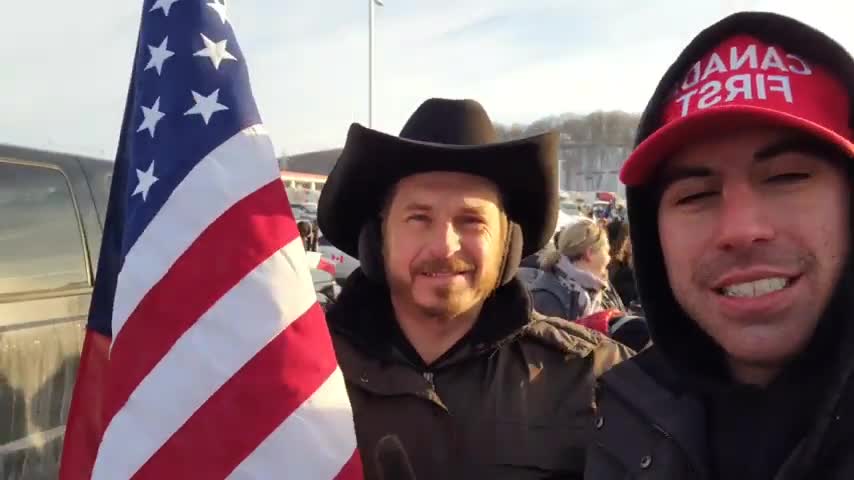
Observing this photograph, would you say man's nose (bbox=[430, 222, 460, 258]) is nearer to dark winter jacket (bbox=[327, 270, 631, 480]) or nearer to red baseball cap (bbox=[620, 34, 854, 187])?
dark winter jacket (bbox=[327, 270, 631, 480])

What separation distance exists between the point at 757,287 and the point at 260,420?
100cm

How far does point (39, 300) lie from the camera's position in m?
3.26

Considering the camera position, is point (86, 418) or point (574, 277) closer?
point (86, 418)

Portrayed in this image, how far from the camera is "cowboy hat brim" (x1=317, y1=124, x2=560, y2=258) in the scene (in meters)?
2.04

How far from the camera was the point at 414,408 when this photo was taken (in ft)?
6.45

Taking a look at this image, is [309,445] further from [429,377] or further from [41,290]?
[41,290]

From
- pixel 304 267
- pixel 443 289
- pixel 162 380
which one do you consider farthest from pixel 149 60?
pixel 443 289

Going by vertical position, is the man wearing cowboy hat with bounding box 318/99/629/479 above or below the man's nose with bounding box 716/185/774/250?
below

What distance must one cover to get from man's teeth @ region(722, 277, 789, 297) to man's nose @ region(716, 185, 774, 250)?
0.07 meters

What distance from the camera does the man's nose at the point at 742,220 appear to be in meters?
1.27

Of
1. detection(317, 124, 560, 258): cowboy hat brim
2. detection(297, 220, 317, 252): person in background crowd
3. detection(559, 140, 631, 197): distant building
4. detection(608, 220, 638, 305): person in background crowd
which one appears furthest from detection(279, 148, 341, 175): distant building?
detection(317, 124, 560, 258): cowboy hat brim

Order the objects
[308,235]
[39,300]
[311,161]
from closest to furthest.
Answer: [39,300]
[308,235]
[311,161]

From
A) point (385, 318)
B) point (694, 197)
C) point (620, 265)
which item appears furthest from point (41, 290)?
point (620, 265)

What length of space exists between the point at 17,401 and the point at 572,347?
88.3 inches
